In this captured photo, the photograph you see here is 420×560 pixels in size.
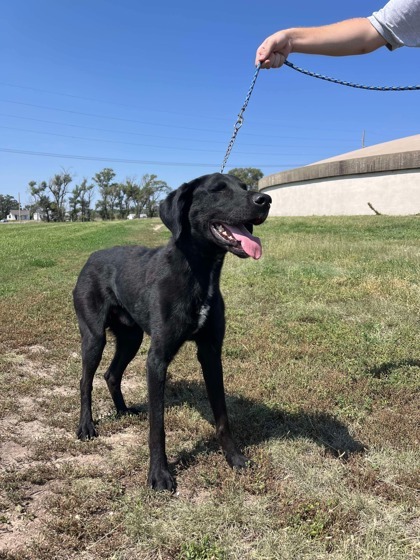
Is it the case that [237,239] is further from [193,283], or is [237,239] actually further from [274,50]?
[274,50]

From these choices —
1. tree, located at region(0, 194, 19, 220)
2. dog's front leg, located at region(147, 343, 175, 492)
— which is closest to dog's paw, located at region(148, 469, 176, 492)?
dog's front leg, located at region(147, 343, 175, 492)

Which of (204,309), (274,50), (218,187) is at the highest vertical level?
(274,50)

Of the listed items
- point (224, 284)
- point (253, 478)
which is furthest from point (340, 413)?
point (224, 284)

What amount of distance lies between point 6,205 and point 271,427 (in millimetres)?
128101

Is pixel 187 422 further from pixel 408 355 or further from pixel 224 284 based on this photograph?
pixel 224 284

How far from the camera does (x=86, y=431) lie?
331 cm

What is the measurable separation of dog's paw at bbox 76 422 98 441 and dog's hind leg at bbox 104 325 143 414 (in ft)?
1.23

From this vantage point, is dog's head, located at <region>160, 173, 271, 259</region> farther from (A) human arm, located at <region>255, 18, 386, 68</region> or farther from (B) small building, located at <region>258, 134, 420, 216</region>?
(B) small building, located at <region>258, 134, 420, 216</region>

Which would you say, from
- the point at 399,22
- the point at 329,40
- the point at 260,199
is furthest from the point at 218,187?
the point at 399,22

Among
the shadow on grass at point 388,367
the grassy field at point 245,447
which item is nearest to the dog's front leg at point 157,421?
the grassy field at point 245,447

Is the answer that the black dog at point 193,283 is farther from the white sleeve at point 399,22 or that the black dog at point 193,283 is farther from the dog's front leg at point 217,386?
the white sleeve at point 399,22

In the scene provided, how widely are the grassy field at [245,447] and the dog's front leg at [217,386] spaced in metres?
0.10

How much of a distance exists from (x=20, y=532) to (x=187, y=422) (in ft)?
4.59

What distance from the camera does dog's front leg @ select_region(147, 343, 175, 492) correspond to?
2.69 metres
